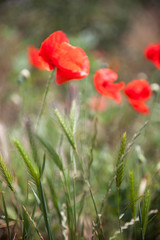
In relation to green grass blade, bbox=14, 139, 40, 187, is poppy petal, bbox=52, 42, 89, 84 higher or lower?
higher

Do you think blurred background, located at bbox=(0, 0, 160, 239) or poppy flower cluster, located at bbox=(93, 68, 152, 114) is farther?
blurred background, located at bbox=(0, 0, 160, 239)

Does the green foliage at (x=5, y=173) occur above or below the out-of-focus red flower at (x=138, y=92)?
below

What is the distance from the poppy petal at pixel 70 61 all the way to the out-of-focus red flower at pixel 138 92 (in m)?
0.33

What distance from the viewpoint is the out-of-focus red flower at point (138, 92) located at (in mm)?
1027

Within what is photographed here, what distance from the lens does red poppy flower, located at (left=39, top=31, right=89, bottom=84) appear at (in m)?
0.72

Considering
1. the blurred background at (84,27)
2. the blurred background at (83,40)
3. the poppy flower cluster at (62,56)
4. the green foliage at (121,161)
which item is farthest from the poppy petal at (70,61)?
the blurred background at (84,27)

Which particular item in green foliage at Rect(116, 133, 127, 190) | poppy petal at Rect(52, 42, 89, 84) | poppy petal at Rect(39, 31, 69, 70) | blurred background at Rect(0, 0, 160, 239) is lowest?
green foliage at Rect(116, 133, 127, 190)

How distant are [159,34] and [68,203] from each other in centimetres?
478

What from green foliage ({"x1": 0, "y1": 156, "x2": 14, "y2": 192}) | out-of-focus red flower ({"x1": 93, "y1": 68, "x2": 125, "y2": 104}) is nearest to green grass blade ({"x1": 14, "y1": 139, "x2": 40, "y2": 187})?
green foliage ({"x1": 0, "y1": 156, "x2": 14, "y2": 192})

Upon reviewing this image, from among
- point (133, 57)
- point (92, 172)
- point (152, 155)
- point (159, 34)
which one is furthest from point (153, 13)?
point (92, 172)

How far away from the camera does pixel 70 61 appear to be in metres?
0.73

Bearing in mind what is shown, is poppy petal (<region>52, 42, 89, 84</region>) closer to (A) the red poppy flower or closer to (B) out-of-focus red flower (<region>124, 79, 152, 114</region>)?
(A) the red poppy flower

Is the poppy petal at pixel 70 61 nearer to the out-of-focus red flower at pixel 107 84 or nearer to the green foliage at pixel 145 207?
the out-of-focus red flower at pixel 107 84

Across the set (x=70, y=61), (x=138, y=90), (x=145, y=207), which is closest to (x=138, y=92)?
(x=138, y=90)
